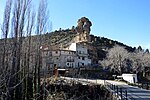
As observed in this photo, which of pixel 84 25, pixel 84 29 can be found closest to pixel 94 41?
pixel 84 29

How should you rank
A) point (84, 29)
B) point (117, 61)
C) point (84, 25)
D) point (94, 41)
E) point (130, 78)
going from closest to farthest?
point (130, 78) < point (117, 61) < point (84, 25) < point (84, 29) < point (94, 41)

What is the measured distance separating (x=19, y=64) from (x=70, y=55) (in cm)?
4903

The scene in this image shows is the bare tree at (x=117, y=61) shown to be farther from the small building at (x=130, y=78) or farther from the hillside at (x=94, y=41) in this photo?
the small building at (x=130, y=78)

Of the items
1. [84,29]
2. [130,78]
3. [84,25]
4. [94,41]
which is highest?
[84,25]

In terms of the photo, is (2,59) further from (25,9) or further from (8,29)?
(25,9)

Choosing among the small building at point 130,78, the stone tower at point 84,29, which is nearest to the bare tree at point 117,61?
the small building at point 130,78

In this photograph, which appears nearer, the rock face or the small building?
the small building

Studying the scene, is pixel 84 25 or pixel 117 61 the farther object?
pixel 84 25

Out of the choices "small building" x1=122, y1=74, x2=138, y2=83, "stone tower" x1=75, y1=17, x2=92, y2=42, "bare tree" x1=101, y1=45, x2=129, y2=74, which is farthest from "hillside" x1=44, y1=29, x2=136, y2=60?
"small building" x1=122, y1=74, x2=138, y2=83

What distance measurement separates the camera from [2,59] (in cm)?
1730

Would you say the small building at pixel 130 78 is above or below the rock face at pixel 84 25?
below

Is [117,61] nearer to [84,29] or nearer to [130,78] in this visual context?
[130,78]

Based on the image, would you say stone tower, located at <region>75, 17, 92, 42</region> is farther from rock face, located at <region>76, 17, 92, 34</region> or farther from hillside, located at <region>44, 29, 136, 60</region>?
hillside, located at <region>44, 29, 136, 60</region>

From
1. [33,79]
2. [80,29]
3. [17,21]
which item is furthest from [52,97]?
[80,29]
